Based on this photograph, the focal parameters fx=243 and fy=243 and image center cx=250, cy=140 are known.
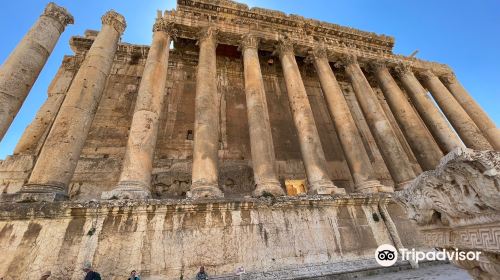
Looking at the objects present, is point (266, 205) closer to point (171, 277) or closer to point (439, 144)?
point (171, 277)

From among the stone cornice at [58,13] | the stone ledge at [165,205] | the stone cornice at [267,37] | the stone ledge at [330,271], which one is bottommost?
the stone ledge at [330,271]

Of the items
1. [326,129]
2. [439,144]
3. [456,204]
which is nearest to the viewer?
[456,204]

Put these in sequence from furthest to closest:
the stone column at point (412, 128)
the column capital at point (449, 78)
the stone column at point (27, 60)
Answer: the column capital at point (449, 78)
the stone column at point (412, 128)
the stone column at point (27, 60)

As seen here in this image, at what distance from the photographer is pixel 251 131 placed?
1008cm

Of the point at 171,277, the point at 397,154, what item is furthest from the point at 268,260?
the point at 397,154

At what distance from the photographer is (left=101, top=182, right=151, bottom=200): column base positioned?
6.99m

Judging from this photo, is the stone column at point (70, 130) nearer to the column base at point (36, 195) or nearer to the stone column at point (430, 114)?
the column base at point (36, 195)

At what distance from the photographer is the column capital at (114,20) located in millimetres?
11102

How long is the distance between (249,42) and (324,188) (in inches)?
330

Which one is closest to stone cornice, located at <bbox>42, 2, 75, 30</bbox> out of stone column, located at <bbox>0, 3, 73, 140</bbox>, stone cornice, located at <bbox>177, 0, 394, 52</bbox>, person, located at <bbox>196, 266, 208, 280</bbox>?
stone column, located at <bbox>0, 3, 73, 140</bbox>

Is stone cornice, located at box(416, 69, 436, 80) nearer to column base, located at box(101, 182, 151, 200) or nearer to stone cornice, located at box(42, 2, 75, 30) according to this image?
column base, located at box(101, 182, 151, 200)

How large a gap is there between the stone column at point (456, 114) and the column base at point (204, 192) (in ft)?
44.7

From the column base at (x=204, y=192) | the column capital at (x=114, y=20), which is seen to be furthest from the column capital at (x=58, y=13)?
the column base at (x=204, y=192)

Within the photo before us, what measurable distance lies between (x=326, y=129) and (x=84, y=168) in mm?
12557
